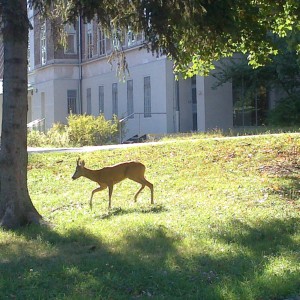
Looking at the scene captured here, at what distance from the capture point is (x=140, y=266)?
7.42m

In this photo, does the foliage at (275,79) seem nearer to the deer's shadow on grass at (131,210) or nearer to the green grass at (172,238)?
the green grass at (172,238)

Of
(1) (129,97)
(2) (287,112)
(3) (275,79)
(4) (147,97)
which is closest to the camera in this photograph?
(2) (287,112)

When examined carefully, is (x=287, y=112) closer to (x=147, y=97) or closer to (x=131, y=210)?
(x=147, y=97)

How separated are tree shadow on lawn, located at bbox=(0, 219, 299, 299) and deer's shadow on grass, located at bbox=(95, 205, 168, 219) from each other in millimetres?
1291

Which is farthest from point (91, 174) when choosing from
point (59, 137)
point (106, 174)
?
point (59, 137)

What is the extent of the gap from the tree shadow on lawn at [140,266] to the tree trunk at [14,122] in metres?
0.67

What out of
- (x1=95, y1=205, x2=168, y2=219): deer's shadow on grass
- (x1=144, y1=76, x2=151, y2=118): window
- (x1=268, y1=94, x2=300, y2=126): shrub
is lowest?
(x1=95, y1=205, x2=168, y2=219): deer's shadow on grass

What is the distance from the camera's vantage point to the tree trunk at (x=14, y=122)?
10.0 meters

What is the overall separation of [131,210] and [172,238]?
2.55 metres

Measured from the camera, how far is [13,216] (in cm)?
1006

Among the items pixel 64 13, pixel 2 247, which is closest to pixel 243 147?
pixel 64 13

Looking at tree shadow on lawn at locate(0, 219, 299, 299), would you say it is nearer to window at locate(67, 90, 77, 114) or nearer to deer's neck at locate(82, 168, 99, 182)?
deer's neck at locate(82, 168, 99, 182)

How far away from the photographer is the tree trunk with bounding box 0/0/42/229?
10.0m

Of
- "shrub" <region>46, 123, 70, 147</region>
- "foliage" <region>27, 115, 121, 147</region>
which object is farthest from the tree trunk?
"shrub" <region>46, 123, 70, 147</region>
